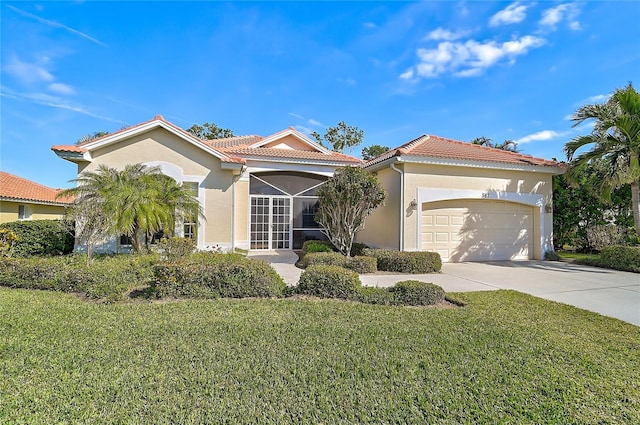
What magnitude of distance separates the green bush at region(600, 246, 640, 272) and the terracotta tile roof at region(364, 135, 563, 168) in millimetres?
4592

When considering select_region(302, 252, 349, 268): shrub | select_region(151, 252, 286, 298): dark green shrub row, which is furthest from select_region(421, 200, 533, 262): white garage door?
select_region(151, 252, 286, 298): dark green shrub row

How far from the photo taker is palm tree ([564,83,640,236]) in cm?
1170

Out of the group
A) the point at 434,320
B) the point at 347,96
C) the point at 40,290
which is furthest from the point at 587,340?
the point at 347,96

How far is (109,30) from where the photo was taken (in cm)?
1047

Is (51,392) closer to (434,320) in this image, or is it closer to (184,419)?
(184,419)

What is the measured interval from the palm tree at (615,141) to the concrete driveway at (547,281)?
4.01 m

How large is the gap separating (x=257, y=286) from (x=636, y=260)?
559 inches

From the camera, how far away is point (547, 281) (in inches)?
370

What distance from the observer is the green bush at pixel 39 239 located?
11344mm

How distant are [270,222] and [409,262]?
8.22 metres

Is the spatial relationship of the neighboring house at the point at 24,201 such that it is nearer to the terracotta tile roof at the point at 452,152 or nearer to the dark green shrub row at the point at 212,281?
the dark green shrub row at the point at 212,281

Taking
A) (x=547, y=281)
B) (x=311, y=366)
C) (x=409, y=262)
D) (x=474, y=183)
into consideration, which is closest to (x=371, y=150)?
(x=474, y=183)

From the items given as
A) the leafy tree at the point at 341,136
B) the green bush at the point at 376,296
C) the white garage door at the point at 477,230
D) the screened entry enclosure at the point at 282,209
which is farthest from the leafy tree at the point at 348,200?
the leafy tree at the point at 341,136

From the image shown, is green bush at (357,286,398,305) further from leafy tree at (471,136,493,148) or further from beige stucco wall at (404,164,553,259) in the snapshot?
leafy tree at (471,136,493,148)
